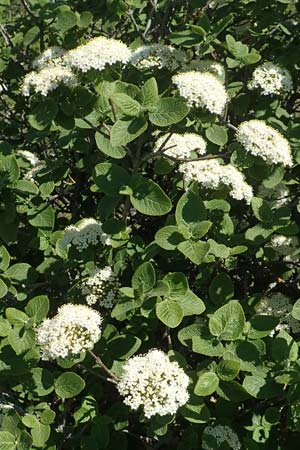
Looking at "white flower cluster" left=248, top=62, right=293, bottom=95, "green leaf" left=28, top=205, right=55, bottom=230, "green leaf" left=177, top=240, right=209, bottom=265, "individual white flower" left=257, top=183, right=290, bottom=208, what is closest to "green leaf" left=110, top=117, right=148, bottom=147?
"green leaf" left=177, top=240, right=209, bottom=265

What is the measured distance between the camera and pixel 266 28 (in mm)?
3115

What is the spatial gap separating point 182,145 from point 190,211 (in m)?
0.36

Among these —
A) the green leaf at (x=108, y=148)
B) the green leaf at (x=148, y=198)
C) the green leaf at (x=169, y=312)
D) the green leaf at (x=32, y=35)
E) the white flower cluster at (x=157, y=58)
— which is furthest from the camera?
the green leaf at (x=32, y=35)

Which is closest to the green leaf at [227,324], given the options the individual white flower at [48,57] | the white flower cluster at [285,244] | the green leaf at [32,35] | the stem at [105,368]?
the stem at [105,368]

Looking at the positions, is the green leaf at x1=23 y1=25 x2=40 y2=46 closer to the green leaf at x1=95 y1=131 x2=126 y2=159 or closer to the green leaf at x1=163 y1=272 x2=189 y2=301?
the green leaf at x1=95 y1=131 x2=126 y2=159

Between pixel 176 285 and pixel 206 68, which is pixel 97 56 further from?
pixel 176 285

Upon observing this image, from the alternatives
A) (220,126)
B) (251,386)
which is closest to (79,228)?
(220,126)

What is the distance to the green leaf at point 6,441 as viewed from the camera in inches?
79.0

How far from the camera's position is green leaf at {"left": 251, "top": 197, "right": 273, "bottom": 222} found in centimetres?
235

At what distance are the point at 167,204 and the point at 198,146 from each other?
1.25ft

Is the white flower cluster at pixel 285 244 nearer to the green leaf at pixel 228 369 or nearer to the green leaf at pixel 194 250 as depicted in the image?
the green leaf at pixel 194 250

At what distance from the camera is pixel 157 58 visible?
8.30ft

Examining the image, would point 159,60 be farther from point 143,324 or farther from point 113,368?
point 113,368

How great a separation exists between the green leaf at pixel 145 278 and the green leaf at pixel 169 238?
105mm
